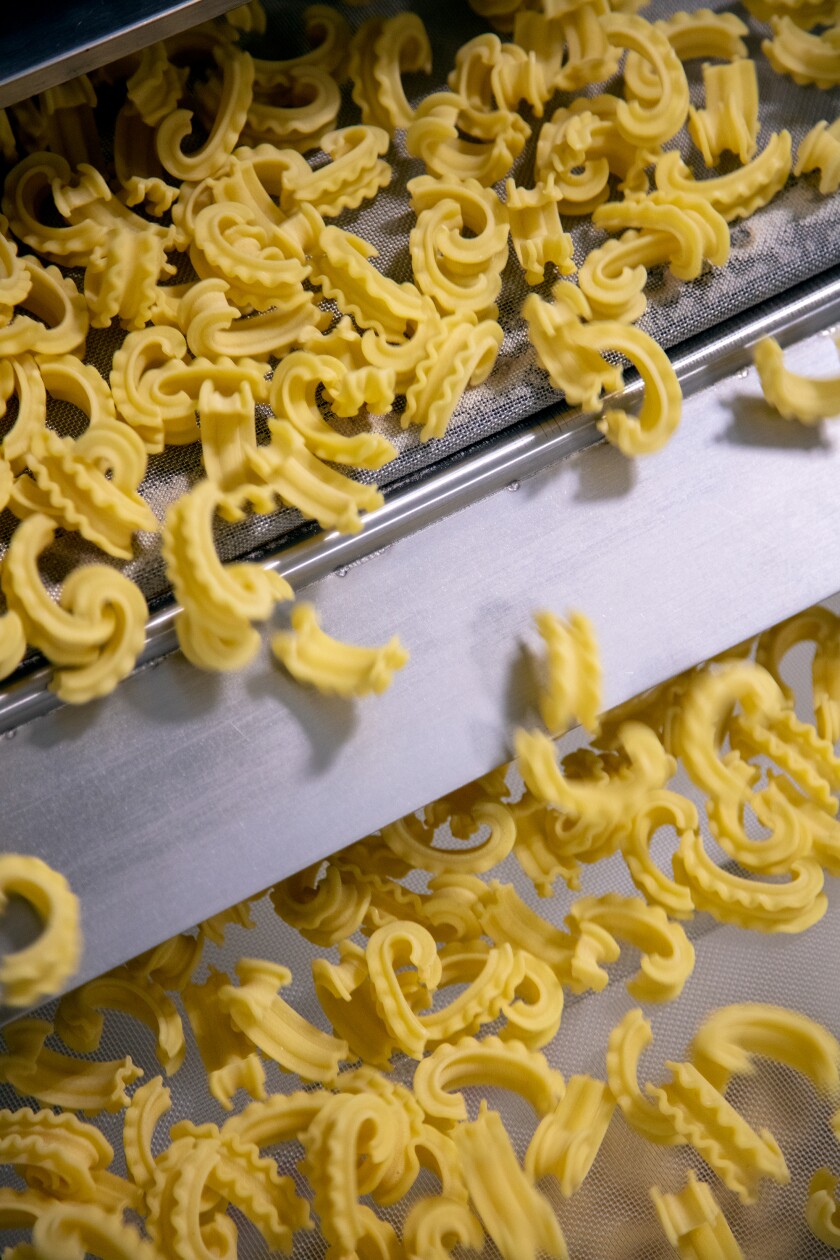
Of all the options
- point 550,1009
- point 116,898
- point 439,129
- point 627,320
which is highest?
point 439,129

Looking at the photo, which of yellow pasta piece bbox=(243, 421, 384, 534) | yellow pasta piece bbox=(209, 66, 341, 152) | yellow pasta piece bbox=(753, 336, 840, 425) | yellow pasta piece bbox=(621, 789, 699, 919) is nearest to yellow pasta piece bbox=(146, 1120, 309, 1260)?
yellow pasta piece bbox=(621, 789, 699, 919)

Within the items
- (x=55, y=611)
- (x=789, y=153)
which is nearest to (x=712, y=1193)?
(x=55, y=611)

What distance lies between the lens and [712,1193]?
84 cm

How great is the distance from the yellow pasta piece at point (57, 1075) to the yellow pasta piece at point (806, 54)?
106cm

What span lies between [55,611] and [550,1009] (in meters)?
0.48

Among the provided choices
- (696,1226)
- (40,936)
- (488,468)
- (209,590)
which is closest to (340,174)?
(488,468)

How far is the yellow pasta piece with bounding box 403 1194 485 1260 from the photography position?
76 cm

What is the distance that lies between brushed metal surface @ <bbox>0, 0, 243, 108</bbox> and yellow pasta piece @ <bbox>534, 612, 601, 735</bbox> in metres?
0.55

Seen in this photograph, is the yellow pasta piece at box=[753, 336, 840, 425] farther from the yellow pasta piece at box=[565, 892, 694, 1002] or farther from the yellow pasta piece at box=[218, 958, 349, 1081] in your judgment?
the yellow pasta piece at box=[218, 958, 349, 1081]

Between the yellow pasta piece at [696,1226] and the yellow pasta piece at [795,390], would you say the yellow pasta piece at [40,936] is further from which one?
the yellow pasta piece at [795,390]

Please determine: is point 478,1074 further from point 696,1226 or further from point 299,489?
point 299,489

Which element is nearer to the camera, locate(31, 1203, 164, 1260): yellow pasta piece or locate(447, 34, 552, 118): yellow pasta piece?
locate(31, 1203, 164, 1260): yellow pasta piece

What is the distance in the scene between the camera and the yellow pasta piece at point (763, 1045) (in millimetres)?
842

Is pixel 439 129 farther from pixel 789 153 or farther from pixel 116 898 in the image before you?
pixel 116 898
